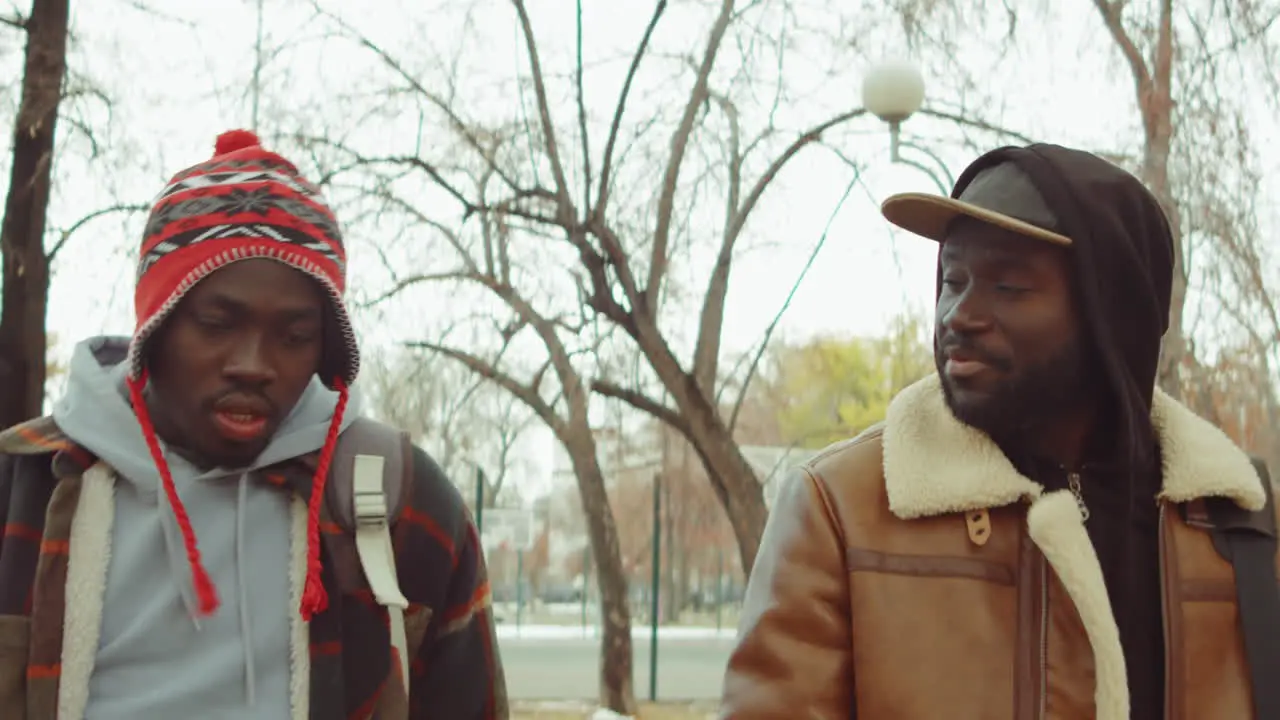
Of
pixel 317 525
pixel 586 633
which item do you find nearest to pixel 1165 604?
pixel 317 525

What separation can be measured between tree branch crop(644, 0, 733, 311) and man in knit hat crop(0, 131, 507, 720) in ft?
23.4

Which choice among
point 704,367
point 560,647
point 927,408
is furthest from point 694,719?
point 560,647

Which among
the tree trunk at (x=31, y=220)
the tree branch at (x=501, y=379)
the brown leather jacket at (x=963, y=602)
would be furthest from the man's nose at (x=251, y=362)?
the tree branch at (x=501, y=379)

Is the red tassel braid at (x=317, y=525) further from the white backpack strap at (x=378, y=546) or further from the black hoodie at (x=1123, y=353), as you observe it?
the black hoodie at (x=1123, y=353)

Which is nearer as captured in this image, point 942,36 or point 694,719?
point 942,36

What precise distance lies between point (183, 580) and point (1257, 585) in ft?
5.46

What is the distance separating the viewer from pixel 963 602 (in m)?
2.18

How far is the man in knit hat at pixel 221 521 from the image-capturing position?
216 cm

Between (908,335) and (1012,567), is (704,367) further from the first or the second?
(1012,567)

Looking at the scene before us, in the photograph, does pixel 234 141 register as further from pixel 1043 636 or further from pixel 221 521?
pixel 1043 636

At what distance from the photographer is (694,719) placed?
1321 cm

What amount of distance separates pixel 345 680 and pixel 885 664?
85cm

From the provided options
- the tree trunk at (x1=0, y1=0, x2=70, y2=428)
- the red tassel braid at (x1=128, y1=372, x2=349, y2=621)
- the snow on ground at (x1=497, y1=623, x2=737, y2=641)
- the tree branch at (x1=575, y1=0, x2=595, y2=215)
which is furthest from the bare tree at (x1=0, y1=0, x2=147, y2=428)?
the snow on ground at (x1=497, y1=623, x2=737, y2=641)

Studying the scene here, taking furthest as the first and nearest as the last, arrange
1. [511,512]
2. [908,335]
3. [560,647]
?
[511,512] → [560,647] → [908,335]
